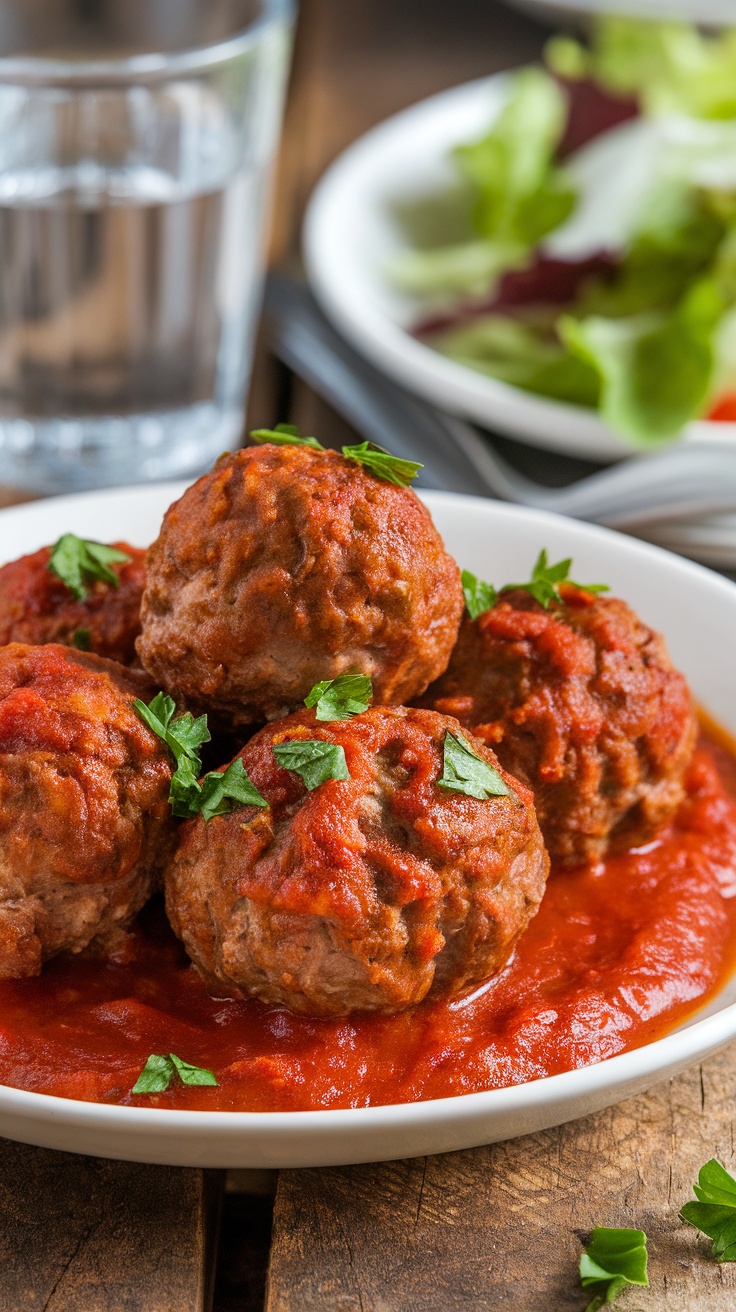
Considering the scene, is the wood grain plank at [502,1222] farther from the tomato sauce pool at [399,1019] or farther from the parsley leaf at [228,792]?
the parsley leaf at [228,792]

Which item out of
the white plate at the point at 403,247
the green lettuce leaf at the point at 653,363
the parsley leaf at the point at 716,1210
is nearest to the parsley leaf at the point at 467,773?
the parsley leaf at the point at 716,1210

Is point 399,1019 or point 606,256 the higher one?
point 399,1019

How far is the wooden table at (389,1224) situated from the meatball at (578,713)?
648mm

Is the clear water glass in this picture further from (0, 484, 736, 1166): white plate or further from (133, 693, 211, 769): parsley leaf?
(0, 484, 736, 1166): white plate

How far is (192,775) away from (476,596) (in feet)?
3.25

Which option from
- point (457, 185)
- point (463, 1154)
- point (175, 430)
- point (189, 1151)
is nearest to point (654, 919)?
point (463, 1154)

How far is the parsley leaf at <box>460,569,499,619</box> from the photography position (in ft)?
13.2

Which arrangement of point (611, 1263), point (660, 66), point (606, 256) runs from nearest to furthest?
point (611, 1263) < point (606, 256) < point (660, 66)

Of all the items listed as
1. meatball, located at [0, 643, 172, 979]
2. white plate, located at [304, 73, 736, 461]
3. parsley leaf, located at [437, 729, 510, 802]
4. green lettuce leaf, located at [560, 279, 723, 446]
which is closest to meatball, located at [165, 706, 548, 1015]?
parsley leaf, located at [437, 729, 510, 802]

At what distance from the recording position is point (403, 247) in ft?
27.0

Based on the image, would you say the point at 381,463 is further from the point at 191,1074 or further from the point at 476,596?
the point at 191,1074

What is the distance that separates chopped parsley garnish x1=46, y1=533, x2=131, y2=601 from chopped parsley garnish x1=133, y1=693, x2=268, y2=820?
0.54m

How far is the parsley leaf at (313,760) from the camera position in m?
3.24

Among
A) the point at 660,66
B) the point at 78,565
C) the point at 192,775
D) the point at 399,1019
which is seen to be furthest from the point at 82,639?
the point at 660,66
